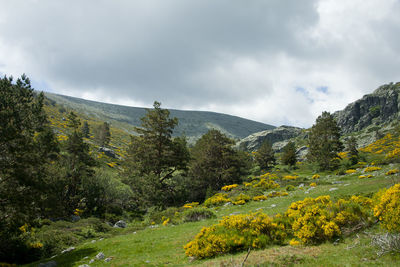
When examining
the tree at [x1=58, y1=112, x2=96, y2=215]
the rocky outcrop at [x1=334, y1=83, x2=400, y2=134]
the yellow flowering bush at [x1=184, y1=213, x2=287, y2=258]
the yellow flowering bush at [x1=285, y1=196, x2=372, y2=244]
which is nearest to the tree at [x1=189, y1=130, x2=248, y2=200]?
the tree at [x1=58, y1=112, x2=96, y2=215]

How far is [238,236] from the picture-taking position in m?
9.23

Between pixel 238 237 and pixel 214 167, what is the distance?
37395 mm

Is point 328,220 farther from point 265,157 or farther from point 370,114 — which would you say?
point 370,114

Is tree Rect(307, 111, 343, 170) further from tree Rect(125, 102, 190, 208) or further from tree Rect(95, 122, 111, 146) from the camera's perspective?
tree Rect(95, 122, 111, 146)

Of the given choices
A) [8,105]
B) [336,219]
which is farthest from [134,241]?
[8,105]

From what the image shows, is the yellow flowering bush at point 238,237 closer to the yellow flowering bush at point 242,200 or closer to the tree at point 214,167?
the yellow flowering bush at point 242,200

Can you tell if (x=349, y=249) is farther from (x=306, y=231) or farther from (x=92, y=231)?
(x=92, y=231)

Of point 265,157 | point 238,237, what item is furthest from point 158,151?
point 265,157

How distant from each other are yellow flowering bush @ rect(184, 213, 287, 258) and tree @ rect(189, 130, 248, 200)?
104ft

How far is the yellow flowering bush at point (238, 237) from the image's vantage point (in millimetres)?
9023

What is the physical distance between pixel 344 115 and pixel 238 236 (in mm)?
183297

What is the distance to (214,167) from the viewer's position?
46.4m

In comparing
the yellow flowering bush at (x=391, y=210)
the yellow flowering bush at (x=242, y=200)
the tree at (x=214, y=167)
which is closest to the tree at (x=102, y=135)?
the tree at (x=214, y=167)

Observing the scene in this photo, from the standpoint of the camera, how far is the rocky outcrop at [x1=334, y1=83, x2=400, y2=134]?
127m
